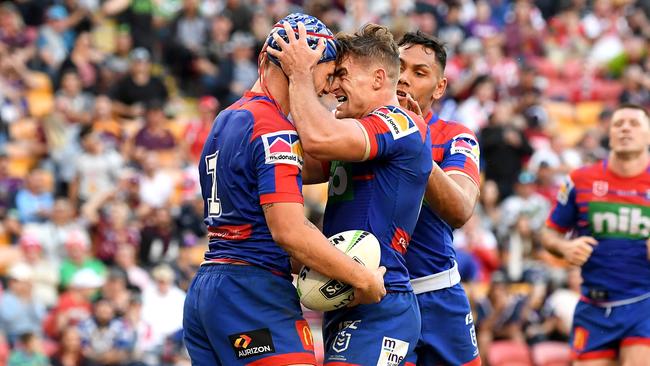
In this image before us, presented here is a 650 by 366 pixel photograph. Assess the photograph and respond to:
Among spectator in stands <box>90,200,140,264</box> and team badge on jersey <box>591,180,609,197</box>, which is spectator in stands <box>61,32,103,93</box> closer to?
spectator in stands <box>90,200,140,264</box>

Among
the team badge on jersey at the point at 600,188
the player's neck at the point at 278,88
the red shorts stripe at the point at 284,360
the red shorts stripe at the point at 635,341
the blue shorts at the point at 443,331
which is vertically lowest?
the red shorts stripe at the point at 635,341

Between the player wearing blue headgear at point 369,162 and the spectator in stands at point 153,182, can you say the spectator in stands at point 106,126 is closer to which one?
the spectator in stands at point 153,182

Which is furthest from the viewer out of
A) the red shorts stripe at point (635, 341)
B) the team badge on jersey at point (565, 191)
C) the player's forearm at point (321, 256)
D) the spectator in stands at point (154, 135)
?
the spectator in stands at point (154, 135)

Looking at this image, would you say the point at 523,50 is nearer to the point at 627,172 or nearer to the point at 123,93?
the point at 123,93

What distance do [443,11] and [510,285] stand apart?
9281 mm

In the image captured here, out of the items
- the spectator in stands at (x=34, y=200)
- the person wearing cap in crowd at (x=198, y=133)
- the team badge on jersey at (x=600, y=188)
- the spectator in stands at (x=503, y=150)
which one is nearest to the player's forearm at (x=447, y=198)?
the team badge on jersey at (x=600, y=188)

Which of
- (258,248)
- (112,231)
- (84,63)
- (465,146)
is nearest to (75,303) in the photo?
(112,231)

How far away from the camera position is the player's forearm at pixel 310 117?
20.5ft

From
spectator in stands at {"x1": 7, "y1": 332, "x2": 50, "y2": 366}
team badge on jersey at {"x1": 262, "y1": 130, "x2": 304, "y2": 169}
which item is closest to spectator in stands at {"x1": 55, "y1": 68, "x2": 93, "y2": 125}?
spectator in stands at {"x1": 7, "y1": 332, "x2": 50, "y2": 366}

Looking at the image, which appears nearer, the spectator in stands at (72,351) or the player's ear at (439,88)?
the player's ear at (439,88)

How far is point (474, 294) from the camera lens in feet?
52.0

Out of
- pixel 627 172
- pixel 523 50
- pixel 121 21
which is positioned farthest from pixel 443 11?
pixel 627 172

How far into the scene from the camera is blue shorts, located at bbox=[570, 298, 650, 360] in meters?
9.80

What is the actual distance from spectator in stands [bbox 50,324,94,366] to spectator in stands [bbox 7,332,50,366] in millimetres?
243
